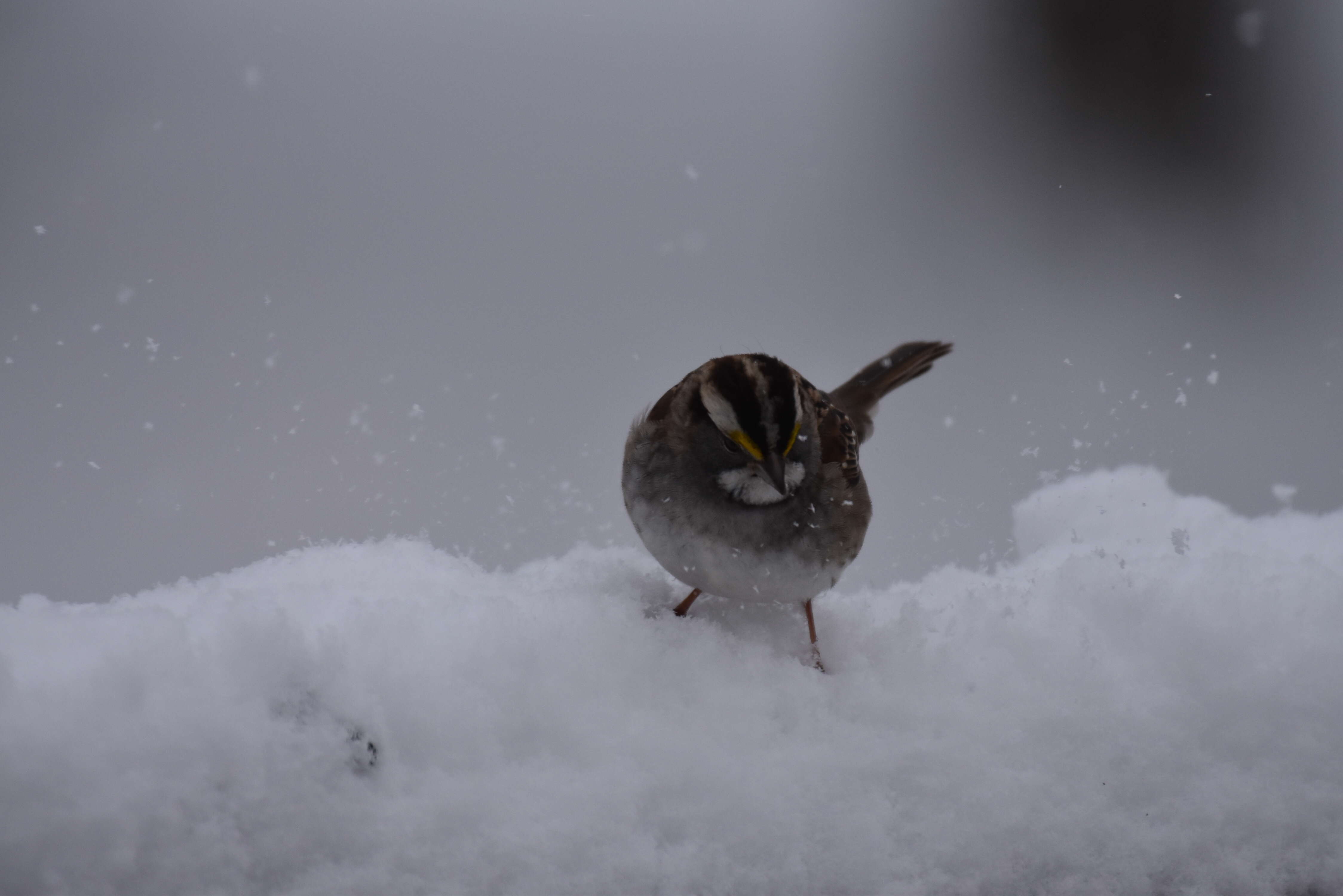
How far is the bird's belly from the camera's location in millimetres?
2184

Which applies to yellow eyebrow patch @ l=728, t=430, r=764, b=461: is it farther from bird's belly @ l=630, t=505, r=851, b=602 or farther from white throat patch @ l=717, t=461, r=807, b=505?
bird's belly @ l=630, t=505, r=851, b=602

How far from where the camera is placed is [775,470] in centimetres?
201

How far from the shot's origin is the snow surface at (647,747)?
146cm

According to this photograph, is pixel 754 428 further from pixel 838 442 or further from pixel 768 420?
pixel 838 442

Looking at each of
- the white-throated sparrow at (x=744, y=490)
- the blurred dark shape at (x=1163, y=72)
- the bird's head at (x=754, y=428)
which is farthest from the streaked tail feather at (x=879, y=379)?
the blurred dark shape at (x=1163, y=72)

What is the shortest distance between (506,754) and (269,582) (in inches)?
39.1

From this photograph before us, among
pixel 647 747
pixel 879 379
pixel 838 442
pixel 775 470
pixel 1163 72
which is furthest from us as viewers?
pixel 1163 72

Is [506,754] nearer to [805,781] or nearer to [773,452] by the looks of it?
[805,781]

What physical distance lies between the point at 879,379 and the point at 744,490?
146 cm

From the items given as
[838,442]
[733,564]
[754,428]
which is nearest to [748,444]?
[754,428]

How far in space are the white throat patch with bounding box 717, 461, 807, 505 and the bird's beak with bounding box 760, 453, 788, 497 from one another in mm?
126

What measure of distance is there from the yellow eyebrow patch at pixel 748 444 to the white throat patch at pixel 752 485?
0.11 meters

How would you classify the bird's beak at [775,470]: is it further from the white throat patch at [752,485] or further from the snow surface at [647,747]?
the snow surface at [647,747]

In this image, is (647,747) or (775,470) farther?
(775,470)
